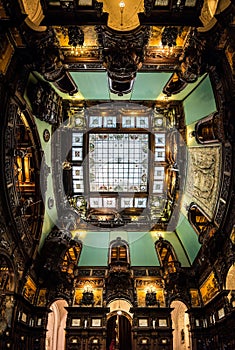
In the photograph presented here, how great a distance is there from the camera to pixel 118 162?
21016mm

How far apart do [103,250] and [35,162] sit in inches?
284

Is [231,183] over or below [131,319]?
over

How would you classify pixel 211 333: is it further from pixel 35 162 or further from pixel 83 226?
pixel 35 162

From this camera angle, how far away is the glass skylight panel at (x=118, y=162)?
787 inches

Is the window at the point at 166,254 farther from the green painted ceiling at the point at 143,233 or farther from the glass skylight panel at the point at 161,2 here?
the glass skylight panel at the point at 161,2

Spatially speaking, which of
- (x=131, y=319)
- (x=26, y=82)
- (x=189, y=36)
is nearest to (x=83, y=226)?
(x=131, y=319)

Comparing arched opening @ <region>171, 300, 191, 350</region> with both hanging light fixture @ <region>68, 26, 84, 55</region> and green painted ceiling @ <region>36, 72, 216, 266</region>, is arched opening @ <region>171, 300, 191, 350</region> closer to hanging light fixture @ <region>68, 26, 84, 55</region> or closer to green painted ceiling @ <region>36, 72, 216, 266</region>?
green painted ceiling @ <region>36, 72, 216, 266</region>

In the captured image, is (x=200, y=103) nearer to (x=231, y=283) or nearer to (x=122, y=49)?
(x=122, y=49)

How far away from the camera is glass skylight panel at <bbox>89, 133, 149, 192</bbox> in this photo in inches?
787

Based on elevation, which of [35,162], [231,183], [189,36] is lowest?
[231,183]

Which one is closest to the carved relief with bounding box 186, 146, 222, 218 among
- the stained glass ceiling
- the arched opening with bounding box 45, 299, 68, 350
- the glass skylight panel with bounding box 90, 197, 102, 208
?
the stained glass ceiling

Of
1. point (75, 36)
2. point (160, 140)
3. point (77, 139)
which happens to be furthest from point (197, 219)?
point (75, 36)

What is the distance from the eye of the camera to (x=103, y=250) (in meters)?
20.5

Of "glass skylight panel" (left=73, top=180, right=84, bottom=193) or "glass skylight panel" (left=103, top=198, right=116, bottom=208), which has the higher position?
"glass skylight panel" (left=73, top=180, right=84, bottom=193)
